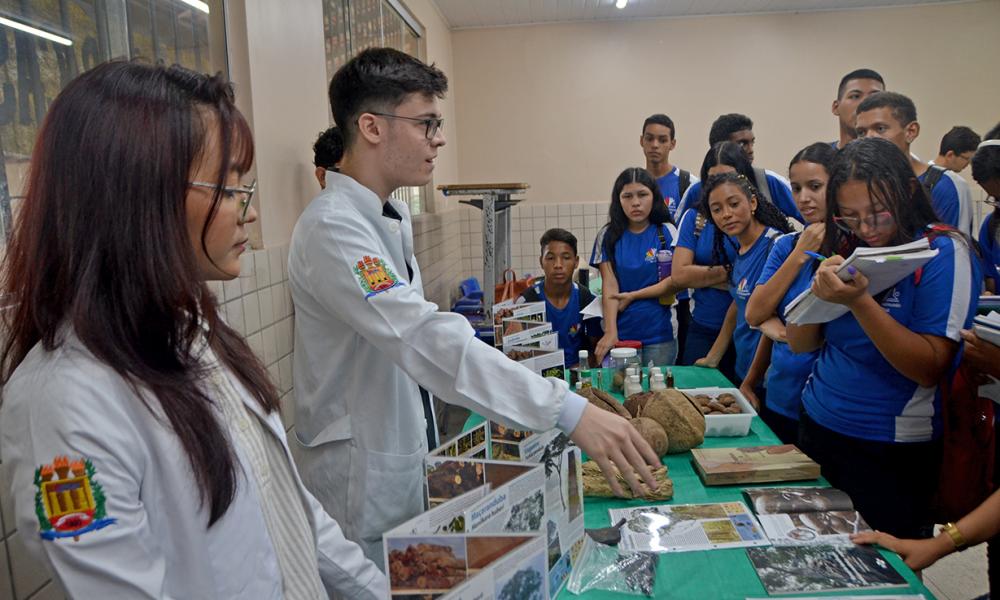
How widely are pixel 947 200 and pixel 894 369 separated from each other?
59.1 inches

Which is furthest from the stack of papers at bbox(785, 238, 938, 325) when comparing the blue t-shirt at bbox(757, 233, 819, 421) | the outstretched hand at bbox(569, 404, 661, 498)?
the outstretched hand at bbox(569, 404, 661, 498)

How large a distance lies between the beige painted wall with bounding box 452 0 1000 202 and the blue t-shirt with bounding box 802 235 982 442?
5.20m

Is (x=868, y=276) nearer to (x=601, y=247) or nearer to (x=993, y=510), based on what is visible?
(x=993, y=510)

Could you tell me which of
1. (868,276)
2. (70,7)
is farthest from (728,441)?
(70,7)

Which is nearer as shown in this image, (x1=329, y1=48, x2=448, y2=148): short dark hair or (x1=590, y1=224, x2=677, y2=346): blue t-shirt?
(x1=329, y1=48, x2=448, y2=148): short dark hair

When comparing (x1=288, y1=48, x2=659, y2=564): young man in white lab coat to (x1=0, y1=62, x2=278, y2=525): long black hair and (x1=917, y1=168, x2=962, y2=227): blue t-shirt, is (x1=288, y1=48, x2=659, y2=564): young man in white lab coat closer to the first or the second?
(x1=0, y1=62, x2=278, y2=525): long black hair

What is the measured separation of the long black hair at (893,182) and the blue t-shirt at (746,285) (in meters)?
0.89

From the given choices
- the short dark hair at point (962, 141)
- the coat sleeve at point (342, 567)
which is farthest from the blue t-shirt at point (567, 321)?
the short dark hair at point (962, 141)

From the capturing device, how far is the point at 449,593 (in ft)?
2.82

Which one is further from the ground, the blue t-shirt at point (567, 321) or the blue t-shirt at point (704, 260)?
the blue t-shirt at point (704, 260)

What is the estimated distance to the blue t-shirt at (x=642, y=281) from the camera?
3492 mm

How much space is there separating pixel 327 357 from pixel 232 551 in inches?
30.9

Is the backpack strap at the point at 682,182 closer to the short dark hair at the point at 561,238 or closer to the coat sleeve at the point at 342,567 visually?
the short dark hair at the point at 561,238

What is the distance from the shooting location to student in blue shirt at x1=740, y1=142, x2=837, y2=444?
231 centimetres
